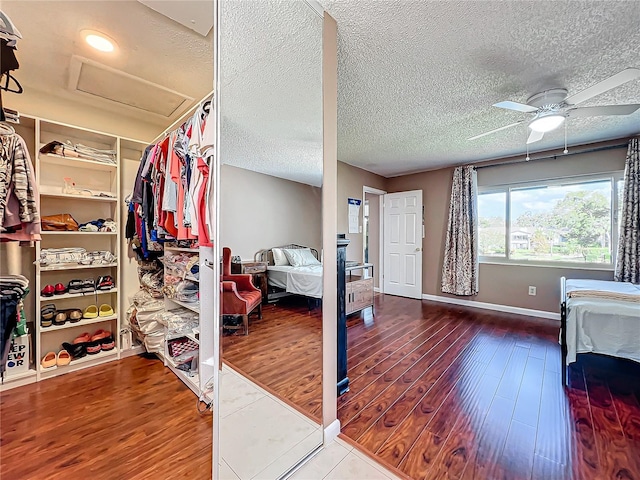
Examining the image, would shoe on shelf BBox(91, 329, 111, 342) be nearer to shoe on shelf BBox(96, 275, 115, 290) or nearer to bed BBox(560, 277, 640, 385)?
shoe on shelf BBox(96, 275, 115, 290)

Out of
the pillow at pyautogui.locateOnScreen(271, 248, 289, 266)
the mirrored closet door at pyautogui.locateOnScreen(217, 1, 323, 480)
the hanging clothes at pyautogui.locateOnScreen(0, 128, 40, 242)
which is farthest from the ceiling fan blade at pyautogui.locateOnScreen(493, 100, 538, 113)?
the hanging clothes at pyautogui.locateOnScreen(0, 128, 40, 242)

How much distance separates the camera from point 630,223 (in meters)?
3.15

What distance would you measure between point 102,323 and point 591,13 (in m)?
4.24

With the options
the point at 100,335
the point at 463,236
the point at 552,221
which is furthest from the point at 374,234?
the point at 100,335

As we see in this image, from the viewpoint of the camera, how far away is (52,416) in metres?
1.67

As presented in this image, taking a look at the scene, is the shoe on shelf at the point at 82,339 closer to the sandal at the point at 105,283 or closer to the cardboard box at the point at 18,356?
the cardboard box at the point at 18,356

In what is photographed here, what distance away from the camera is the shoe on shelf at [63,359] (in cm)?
212

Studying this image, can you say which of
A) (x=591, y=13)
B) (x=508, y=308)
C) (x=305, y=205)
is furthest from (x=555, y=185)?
(x=305, y=205)

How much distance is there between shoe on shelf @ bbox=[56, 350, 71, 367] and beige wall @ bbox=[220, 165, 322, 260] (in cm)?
202

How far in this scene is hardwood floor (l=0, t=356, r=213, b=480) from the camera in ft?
4.30

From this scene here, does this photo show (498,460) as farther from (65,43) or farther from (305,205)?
(65,43)

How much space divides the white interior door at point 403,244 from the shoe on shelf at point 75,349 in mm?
4515

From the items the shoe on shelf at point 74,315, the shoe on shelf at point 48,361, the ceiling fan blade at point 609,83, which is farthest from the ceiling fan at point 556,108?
the shoe on shelf at point 48,361

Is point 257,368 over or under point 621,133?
under
